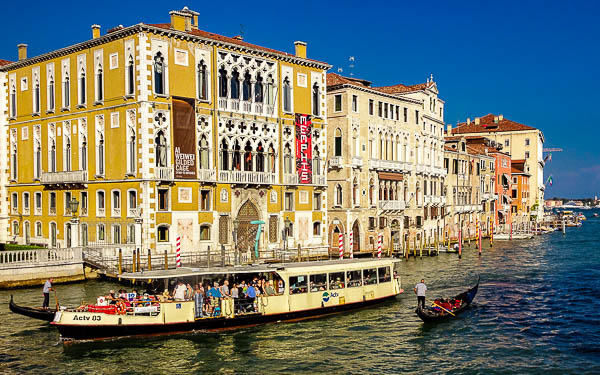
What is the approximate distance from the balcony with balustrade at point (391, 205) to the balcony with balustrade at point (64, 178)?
20.9 m

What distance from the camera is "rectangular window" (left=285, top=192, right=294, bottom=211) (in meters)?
40.6

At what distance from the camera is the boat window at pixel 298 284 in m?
25.1

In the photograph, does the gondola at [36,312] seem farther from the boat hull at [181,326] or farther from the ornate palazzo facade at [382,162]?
the ornate palazzo facade at [382,162]

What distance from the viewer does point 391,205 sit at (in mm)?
50156

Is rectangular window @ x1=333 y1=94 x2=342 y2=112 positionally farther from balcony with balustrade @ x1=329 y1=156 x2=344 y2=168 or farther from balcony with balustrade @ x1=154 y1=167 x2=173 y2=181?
balcony with balustrade @ x1=154 y1=167 x2=173 y2=181

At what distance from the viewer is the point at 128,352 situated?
67.8 feet

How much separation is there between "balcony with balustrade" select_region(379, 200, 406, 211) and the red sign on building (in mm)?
9357

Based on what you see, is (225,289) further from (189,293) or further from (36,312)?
(36,312)

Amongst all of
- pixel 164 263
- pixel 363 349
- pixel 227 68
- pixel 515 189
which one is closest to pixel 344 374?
pixel 363 349

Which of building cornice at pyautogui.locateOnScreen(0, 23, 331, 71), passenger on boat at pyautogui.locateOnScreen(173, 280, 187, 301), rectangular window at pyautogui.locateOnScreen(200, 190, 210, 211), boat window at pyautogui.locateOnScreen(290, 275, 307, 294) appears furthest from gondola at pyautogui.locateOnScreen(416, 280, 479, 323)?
Result: building cornice at pyautogui.locateOnScreen(0, 23, 331, 71)

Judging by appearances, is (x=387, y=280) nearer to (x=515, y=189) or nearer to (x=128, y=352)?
(x=128, y=352)


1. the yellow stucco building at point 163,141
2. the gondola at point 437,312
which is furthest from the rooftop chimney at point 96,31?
the gondola at point 437,312

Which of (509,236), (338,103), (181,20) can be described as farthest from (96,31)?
(509,236)

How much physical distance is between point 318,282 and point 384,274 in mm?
3872
